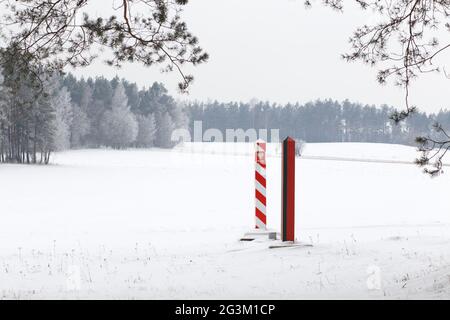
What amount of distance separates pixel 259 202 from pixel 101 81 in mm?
93292

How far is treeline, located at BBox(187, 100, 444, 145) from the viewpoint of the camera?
459 feet

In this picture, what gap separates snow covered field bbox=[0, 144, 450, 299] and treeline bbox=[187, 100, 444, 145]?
11080cm

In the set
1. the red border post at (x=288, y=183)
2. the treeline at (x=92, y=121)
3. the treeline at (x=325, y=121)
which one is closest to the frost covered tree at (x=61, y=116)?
the treeline at (x=92, y=121)

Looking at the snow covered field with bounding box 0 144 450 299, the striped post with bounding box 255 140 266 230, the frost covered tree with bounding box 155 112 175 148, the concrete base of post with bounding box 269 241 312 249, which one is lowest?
the snow covered field with bounding box 0 144 450 299

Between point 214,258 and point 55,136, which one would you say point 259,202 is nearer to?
point 214,258

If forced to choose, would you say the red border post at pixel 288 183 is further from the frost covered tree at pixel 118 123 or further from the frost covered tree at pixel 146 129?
the frost covered tree at pixel 146 129

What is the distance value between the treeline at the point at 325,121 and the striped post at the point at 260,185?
125 metres

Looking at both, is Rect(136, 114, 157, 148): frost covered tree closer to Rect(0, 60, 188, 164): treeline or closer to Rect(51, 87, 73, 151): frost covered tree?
Rect(0, 60, 188, 164): treeline

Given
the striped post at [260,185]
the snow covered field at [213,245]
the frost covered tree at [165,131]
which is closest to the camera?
the snow covered field at [213,245]

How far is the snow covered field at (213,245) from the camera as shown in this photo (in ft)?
21.2

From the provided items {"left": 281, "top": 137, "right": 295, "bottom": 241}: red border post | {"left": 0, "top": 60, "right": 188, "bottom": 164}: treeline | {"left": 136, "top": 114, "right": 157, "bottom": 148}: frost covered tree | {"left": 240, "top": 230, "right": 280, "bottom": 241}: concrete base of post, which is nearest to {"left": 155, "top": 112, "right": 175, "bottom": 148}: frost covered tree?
{"left": 0, "top": 60, "right": 188, "bottom": 164}: treeline

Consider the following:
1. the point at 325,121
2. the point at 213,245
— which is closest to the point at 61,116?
the point at 213,245

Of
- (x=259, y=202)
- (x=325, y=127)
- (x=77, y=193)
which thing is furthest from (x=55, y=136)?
(x=325, y=127)

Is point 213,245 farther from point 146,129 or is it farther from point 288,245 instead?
point 146,129
